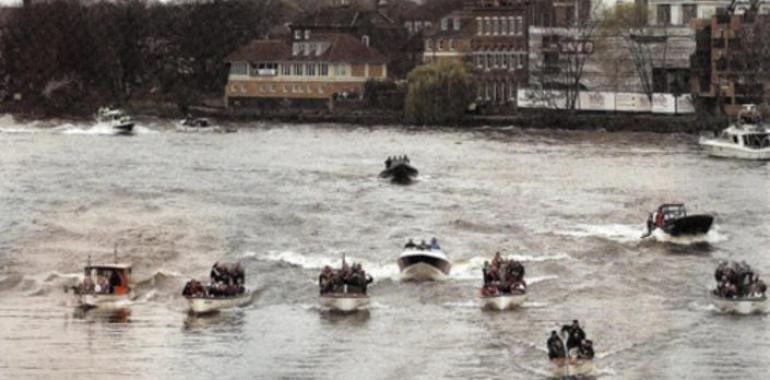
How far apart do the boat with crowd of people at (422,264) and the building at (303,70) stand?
87596 millimetres

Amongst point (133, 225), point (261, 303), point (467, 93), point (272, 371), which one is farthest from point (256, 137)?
point (272, 371)

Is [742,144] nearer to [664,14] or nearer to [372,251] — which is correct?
[664,14]

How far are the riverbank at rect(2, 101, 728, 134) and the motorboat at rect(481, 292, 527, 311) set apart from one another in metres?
70.7

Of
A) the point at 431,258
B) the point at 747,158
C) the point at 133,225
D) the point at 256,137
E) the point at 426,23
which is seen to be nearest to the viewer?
the point at 431,258

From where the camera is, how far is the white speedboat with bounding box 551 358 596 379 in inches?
1797

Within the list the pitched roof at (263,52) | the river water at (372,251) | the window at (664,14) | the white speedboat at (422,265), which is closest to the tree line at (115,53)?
the pitched roof at (263,52)

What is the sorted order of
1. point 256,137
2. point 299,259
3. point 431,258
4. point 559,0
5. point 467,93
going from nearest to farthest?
point 431,258, point 299,259, point 256,137, point 467,93, point 559,0

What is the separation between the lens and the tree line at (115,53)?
6156 inches

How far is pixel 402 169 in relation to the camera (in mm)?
91500

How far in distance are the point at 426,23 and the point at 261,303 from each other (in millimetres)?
118251

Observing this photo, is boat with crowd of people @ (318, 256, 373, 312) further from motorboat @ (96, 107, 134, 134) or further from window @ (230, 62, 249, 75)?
window @ (230, 62, 249, 75)

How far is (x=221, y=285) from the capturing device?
54562 mm

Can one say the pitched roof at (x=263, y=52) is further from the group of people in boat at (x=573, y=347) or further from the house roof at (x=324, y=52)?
the group of people in boat at (x=573, y=347)

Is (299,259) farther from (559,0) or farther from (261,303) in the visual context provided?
(559,0)
